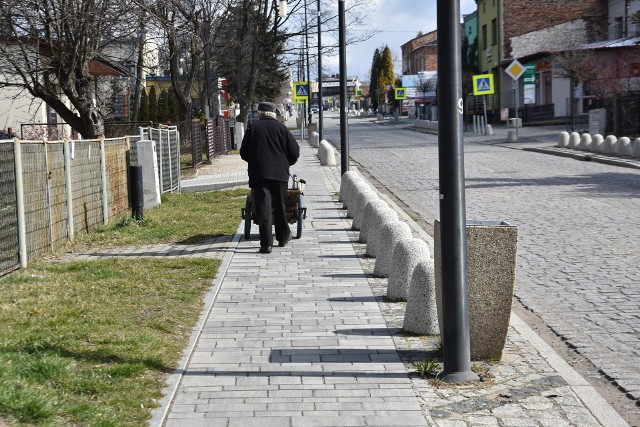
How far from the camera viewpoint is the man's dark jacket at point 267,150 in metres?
11.4

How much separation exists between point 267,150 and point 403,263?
3887 mm

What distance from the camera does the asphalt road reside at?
7.10 metres

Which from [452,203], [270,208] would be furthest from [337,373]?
[270,208]

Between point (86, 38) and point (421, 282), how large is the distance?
1272 centimetres

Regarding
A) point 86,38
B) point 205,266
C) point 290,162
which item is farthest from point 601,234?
point 86,38

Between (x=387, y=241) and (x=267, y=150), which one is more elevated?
(x=267, y=150)

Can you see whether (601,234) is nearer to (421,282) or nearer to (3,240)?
(421,282)

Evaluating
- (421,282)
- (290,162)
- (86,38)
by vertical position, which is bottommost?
(421,282)

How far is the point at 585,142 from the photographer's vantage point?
3141cm

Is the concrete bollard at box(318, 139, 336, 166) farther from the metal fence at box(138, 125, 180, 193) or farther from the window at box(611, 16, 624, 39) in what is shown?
the window at box(611, 16, 624, 39)

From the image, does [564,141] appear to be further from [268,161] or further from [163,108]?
[163,108]

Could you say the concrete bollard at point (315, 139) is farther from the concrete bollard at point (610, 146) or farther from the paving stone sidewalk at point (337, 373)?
the paving stone sidewalk at point (337, 373)

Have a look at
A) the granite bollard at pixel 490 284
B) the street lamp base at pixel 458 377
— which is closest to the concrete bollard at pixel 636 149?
the granite bollard at pixel 490 284

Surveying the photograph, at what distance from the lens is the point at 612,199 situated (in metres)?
16.8
